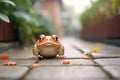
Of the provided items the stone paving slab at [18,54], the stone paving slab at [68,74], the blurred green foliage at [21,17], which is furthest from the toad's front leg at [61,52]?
the blurred green foliage at [21,17]

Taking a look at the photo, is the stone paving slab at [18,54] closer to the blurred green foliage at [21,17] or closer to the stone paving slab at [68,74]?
the blurred green foliage at [21,17]

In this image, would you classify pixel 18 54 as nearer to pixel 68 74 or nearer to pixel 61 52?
pixel 61 52

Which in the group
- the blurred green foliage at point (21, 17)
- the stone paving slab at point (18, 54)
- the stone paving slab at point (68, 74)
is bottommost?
the stone paving slab at point (68, 74)

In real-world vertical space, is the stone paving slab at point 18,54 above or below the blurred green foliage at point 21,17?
below

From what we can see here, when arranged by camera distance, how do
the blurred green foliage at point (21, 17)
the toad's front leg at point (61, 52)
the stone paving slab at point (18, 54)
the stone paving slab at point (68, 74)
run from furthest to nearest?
the blurred green foliage at point (21, 17)
the stone paving slab at point (18, 54)
the toad's front leg at point (61, 52)
the stone paving slab at point (68, 74)

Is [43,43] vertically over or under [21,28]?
under

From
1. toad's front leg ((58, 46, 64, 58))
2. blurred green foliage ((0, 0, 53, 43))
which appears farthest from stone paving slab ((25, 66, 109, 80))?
blurred green foliage ((0, 0, 53, 43))

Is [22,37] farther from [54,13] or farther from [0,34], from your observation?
[54,13]

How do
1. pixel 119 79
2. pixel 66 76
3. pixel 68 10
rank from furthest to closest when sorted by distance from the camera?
pixel 68 10, pixel 66 76, pixel 119 79

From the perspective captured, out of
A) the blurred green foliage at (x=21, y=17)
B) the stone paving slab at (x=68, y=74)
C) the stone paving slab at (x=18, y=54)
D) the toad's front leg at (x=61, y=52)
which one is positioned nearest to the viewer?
the stone paving slab at (x=68, y=74)

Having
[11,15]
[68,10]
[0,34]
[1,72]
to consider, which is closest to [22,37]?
[11,15]

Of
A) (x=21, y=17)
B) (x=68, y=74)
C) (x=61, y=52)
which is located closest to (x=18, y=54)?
(x=61, y=52)
